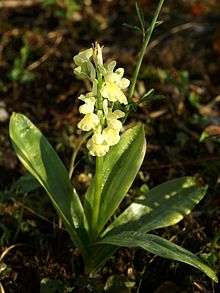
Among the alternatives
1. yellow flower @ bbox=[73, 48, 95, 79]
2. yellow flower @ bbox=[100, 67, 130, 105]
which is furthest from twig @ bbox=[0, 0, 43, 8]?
yellow flower @ bbox=[100, 67, 130, 105]

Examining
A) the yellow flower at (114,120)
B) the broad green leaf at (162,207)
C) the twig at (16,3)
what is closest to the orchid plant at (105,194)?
the broad green leaf at (162,207)

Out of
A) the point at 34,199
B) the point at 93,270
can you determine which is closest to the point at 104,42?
the point at 34,199

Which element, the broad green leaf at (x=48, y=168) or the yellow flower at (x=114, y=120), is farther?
the broad green leaf at (x=48, y=168)

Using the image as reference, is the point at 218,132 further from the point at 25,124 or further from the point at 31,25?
the point at 31,25

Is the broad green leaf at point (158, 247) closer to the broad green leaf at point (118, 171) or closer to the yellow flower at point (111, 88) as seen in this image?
Result: the broad green leaf at point (118, 171)

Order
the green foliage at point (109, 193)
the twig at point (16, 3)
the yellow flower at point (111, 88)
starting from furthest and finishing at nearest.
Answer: the twig at point (16, 3), the green foliage at point (109, 193), the yellow flower at point (111, 88)

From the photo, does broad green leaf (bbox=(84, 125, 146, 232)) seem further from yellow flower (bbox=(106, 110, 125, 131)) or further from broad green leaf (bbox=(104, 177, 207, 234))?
yellow flower (bbox=(106, 110, 125, 131))

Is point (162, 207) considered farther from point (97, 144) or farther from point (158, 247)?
point (97, 144)
